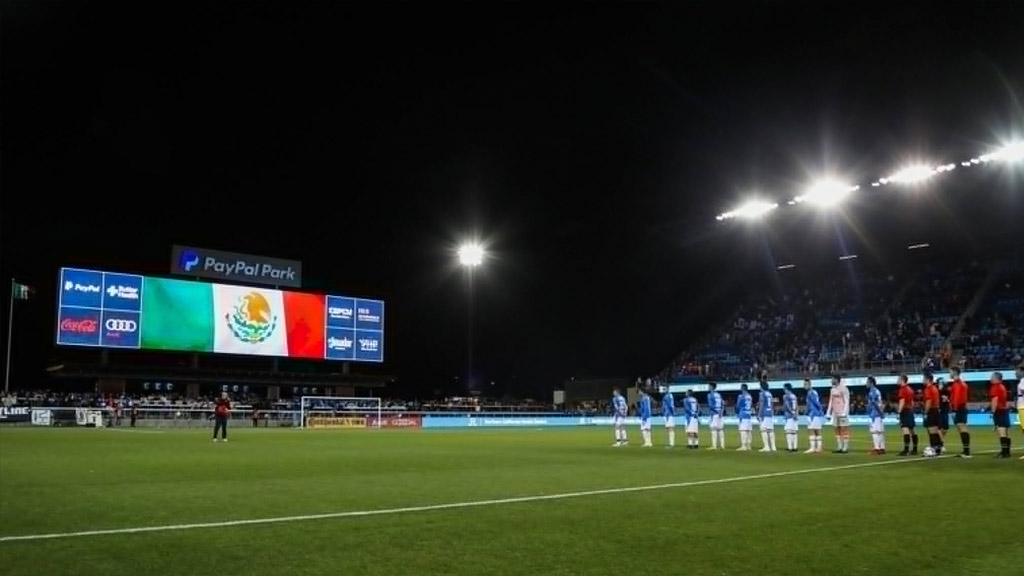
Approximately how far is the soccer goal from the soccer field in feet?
101

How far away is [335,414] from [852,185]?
3110 centimetres

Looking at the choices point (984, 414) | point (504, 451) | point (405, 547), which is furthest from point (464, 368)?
point (405, 547)

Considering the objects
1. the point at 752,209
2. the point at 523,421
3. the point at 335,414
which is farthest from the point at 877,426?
the point at 335,414

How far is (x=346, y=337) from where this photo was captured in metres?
55.2

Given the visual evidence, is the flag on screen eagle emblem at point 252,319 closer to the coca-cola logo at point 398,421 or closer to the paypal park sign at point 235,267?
the paypal park sign at point 235,267

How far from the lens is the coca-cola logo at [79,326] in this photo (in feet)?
145

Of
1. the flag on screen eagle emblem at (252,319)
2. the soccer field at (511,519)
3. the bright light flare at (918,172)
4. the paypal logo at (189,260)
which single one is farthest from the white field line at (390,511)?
the paypal logo at (189,260)

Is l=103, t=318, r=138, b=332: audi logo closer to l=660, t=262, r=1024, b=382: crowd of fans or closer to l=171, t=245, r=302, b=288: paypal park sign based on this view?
l=171, t=245, r=302, b=288: paypal park sign

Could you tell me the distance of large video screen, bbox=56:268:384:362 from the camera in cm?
4481

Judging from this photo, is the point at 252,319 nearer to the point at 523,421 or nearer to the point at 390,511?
the point at 523,421

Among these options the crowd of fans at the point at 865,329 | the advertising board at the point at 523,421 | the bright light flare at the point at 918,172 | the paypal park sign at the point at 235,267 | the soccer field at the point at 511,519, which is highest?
the bright light flare at the point at 918,172

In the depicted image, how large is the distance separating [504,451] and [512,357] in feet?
155

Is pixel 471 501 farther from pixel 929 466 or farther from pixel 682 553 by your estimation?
pixel 929 466

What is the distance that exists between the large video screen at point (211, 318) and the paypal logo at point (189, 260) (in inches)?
51.8
